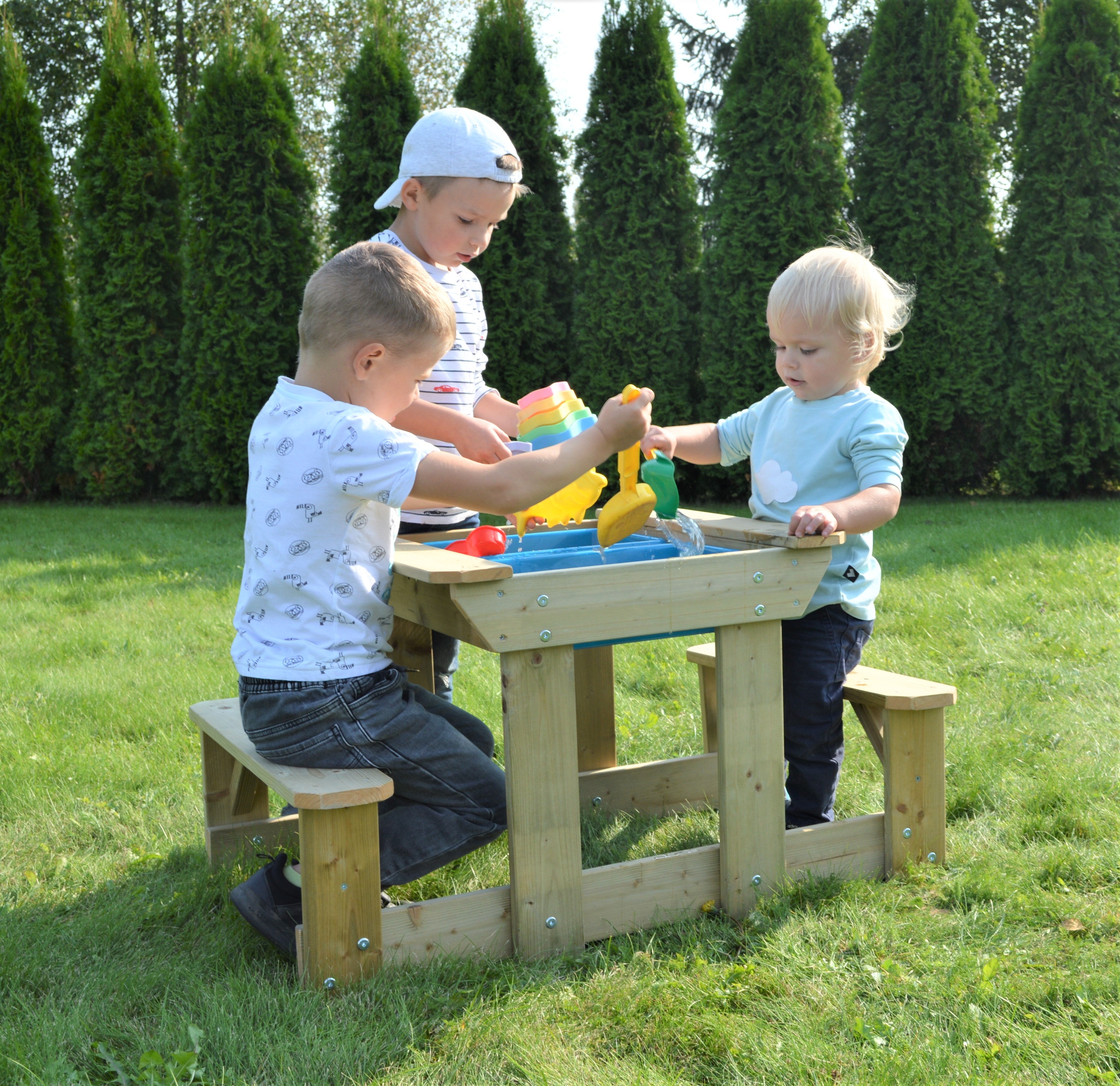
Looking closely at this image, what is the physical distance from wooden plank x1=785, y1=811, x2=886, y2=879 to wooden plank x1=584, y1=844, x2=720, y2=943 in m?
0.21

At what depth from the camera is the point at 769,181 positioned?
8.43 meters

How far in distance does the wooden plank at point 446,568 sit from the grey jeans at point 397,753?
0.24 metres

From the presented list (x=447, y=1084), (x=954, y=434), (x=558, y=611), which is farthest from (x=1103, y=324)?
(x=447, y=1084)

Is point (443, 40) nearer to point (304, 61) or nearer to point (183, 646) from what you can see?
point (304, 61)

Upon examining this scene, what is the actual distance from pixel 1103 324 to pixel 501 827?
7.71 metres

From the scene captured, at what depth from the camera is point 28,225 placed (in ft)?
31.0

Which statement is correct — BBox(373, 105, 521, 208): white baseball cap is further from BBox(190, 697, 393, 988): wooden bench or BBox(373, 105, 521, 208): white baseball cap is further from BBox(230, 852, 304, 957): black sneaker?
BBox(230, 852, 304, 957): black sneaker

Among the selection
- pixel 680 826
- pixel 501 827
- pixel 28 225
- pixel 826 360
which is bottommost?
pixel 680 826

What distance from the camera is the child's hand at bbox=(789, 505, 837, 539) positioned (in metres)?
2.33

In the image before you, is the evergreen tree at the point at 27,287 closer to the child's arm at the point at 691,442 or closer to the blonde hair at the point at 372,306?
the child's arm at the point at 691,442

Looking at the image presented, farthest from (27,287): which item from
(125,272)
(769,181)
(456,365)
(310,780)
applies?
(310,780)

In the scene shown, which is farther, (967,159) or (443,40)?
(443,40)

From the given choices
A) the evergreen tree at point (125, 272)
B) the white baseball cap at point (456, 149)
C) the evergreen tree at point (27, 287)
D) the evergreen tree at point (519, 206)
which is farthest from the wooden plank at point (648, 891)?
the evergreen tree at point (27, 287)

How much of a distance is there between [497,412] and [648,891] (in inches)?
51.9
